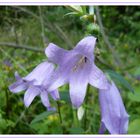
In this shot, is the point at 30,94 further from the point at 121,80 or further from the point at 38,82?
the point at 121,80

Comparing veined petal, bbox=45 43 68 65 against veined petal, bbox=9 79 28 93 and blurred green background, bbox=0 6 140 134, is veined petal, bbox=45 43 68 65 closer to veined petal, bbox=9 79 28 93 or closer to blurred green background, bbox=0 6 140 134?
blurred green background, bbox=0 6 140 134

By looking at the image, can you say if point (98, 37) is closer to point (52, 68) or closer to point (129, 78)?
point (52, 68)

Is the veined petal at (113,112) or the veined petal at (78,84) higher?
the veined petal at (78,84)

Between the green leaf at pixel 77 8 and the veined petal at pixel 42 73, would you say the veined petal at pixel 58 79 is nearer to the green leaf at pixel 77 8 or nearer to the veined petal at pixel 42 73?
the veined petal at pixel 42 73

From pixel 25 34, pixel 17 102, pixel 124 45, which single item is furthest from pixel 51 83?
pixel 124 45

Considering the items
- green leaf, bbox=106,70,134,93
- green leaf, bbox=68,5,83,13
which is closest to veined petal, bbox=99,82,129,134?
green leaf, bbox=106,70,134,93

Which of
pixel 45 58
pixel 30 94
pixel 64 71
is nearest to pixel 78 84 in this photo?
pixel 64 71

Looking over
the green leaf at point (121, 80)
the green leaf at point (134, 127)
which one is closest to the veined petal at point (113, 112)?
the green leaf at point (121, 80)
